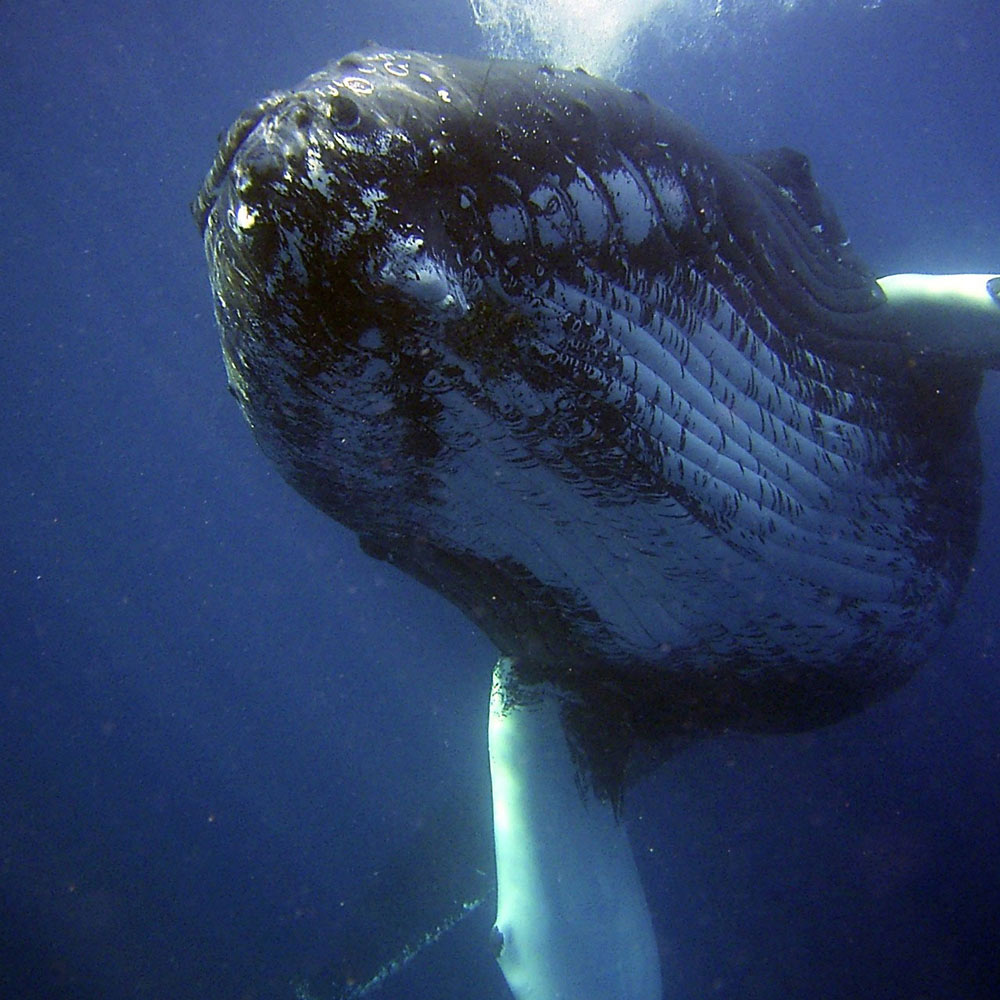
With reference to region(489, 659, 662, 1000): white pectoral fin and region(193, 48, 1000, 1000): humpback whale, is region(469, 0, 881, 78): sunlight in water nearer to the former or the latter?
region(193, 48, 1000, 1000): humpback whale

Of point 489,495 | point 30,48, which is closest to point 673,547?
point 489,495

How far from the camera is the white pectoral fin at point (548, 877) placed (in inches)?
173

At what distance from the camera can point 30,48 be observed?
16297 mm

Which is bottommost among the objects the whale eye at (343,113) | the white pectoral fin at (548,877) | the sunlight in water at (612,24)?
the white pectoral fin at (548,877)

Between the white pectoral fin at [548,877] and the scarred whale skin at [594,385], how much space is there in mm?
682

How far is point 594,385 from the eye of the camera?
2064 mm

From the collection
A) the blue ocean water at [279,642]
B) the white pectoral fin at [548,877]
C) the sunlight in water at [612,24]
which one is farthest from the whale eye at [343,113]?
the sunlight in water at [612,24]

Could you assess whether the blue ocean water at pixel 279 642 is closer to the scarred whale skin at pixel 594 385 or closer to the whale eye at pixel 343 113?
the scarred whale skin at pixel 594 385

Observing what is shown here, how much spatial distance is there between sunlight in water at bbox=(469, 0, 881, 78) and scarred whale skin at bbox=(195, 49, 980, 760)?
7.43 m

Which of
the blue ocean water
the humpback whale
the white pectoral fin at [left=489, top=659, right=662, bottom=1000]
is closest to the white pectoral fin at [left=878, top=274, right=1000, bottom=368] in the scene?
the humpback whale

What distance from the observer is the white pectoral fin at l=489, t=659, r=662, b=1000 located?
4.39 m

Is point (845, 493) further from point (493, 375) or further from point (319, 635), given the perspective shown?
point (319, 635)

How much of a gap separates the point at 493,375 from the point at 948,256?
9.45 meters

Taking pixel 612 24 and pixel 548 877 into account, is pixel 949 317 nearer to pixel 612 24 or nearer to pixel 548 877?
pixel 548 877
